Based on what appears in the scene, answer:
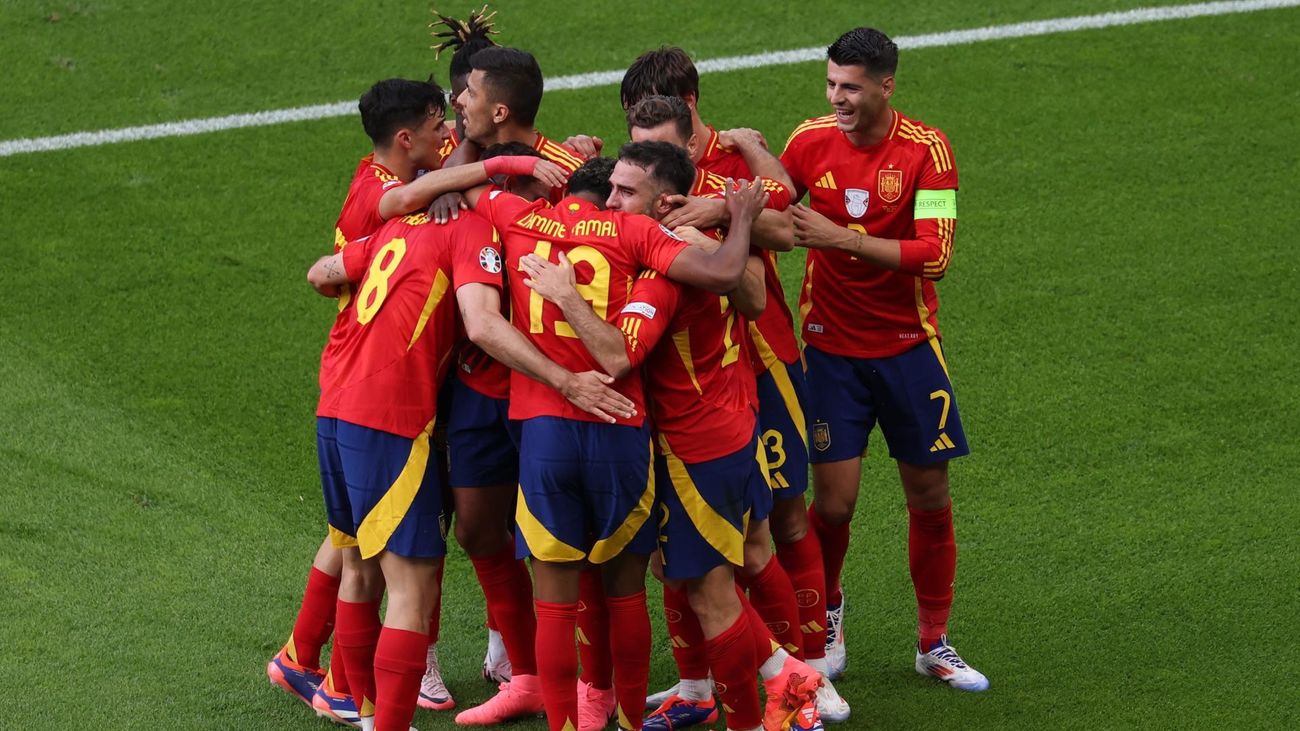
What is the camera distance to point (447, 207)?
15.9 ft

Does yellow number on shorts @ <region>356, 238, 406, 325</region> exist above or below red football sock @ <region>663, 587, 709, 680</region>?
above

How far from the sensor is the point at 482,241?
4.79 m

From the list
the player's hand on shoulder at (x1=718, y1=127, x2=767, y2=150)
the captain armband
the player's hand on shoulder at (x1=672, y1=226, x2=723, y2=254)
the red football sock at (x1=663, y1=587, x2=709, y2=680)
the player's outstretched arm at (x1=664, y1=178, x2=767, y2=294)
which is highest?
the player's hand on shoulder at (x1=718, y1=127, x2=767, y2=150)

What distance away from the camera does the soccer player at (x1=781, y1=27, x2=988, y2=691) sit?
5.42 metres

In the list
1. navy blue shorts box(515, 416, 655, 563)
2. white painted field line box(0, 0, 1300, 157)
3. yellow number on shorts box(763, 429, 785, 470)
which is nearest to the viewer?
navy blue shorts box(515, 416, 655, 563)

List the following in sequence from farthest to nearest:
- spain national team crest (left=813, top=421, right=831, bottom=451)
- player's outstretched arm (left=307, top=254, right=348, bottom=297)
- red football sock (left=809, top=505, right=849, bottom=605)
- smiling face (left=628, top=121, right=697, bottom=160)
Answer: red football sock (left=809, top=505, right=849, bottom=605), spain national team crest (left=813, top=421, right=831, bottom=451), player's outstretched arm (left=307, top=254, right=348, bottom=297), smiling face (left=628, top=121, right=697, bottom=160)

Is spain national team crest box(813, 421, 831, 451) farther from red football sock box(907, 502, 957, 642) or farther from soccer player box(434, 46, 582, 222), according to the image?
soccer player box(434, 46, 582, 222)

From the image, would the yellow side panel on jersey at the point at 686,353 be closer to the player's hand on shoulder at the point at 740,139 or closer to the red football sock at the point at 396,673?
the player's hand on shoulder at the point at 740,139

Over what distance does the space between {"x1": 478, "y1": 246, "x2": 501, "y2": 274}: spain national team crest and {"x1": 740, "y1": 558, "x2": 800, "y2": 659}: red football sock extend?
1.30 metres

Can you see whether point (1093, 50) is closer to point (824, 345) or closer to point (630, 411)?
point (824, 345)

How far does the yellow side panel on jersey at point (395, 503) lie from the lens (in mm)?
4859

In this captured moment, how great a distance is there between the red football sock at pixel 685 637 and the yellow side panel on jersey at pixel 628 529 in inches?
18.1

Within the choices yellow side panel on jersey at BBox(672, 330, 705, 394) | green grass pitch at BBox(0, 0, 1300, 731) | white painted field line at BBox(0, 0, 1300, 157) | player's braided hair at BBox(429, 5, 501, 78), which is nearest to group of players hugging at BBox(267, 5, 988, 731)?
yellow side panel on jersey at BBox(672, 330, 705, 394)

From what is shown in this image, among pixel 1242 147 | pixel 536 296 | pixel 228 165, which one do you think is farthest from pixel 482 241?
pixel 1242 147
